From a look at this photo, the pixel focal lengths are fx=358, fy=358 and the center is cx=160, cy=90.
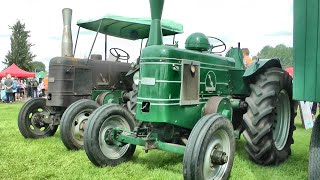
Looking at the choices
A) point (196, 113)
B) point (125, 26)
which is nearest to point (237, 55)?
point (196, 113)

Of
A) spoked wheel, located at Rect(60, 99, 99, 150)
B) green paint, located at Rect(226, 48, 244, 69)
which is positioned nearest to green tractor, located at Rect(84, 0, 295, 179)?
green paint, located at Rect(226, 48, 244, 69)

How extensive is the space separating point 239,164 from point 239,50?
2.23 metres

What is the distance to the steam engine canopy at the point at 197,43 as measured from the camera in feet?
16.8

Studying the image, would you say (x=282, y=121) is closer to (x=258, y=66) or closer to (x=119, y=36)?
(x=258, y=66)

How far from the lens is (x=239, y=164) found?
4.89 meters

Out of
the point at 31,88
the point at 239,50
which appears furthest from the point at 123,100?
the point at 31,88

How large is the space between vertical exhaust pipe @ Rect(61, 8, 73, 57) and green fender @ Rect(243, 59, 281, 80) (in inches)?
141

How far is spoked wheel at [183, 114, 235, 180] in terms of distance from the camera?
3.51 m

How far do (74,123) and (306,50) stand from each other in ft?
12.3

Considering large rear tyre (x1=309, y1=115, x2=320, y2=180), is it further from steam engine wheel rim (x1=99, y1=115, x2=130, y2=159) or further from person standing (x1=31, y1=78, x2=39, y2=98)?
person standing (x1=31, y1=78, x2=39, y2=98)

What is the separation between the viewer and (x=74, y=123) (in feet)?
18.9

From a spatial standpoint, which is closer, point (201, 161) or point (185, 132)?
point (201, 161)

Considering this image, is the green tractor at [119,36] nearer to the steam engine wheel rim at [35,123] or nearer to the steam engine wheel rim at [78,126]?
the steam engine wheel rim at [78,126]

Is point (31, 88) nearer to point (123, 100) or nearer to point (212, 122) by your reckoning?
point (123, 100)
